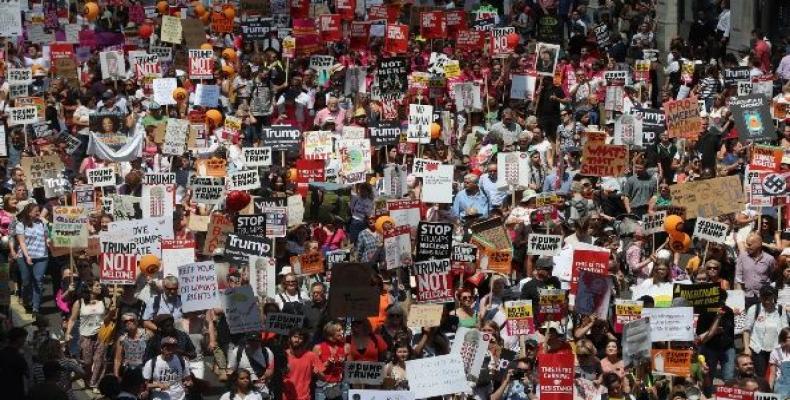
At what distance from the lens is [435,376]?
59.6 feet

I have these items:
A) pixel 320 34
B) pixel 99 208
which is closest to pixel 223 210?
pixel 99 208

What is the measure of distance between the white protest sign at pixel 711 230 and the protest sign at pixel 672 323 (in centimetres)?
294

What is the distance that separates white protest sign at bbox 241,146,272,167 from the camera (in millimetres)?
27516

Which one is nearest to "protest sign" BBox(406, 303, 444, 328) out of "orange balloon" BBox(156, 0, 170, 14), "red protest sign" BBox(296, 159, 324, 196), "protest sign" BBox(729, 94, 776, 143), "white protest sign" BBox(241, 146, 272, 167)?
"red protest sign" BBox(296, 159, 324, 196)

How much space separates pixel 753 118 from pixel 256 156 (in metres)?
6.28

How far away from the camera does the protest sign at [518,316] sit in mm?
19938

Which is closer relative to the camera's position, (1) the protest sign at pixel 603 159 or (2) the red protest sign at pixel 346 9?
(1) the protest sign at pixel 603 159

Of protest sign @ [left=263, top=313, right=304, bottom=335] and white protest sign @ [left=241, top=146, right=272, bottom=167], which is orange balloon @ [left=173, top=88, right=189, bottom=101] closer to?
white protest sign @ [left=241, top=146, right=272, bottom=167]

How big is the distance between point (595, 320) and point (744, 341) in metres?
1.49

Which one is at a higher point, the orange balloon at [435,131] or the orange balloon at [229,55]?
the orange balloon at [229,55]

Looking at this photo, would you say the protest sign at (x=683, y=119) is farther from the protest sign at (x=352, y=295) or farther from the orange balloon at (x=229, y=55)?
the orange balloon at (x=229, y=55)

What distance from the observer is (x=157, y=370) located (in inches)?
746

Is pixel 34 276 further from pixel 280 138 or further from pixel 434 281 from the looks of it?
pixel 434 281

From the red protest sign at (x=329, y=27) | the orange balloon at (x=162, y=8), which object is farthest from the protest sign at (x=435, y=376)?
the orange balloon at (x=162, y=8)
